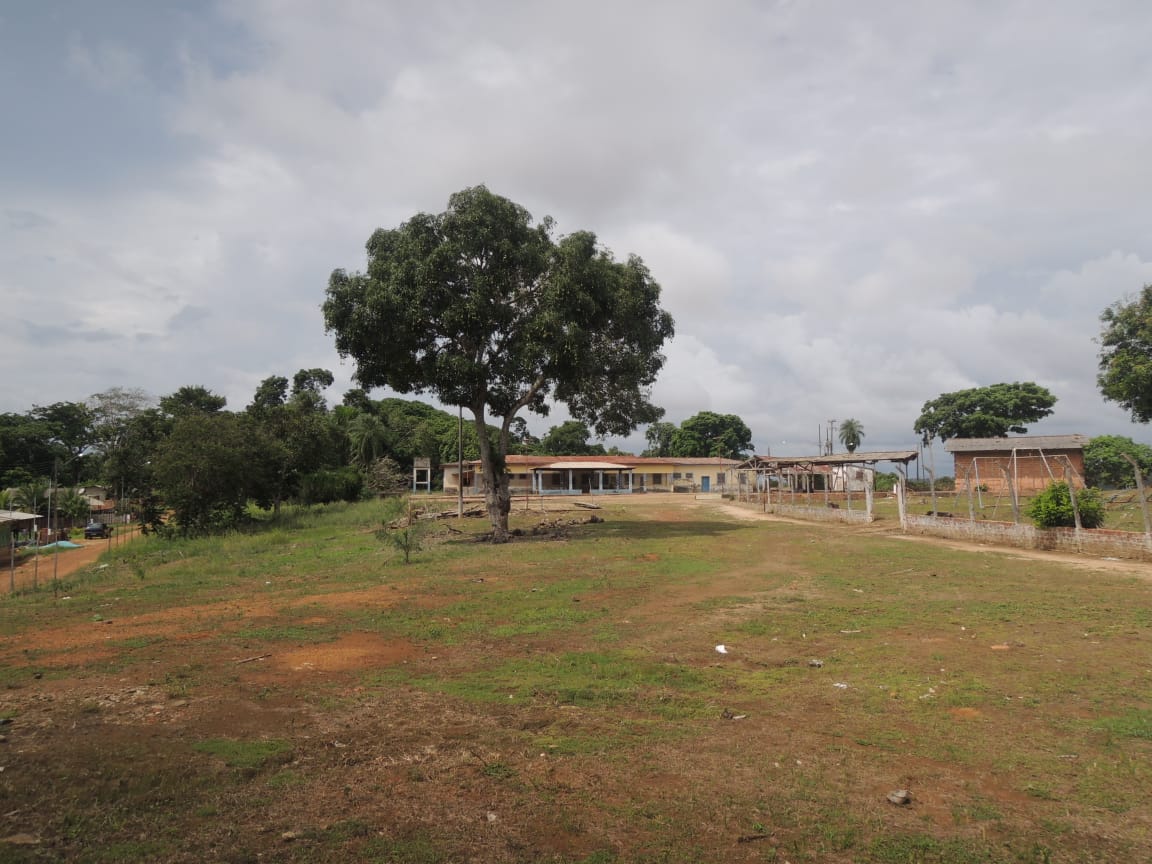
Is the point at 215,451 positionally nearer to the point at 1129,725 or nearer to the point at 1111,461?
the point at 1129,725

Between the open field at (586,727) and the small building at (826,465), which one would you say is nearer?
the open field at (586,727)

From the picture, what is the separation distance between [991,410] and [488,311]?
6030cm

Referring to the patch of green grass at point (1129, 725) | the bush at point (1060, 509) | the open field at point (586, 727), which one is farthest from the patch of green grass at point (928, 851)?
the bush at point (1060, 509)

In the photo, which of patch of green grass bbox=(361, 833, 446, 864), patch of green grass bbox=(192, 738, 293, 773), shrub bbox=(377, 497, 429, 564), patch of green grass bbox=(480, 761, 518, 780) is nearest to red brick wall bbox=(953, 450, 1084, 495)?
shrub bbox=(377, 497, 429, 564)

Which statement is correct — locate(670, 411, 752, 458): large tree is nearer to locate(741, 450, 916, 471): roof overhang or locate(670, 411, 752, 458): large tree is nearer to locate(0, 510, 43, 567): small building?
locate(741, 450, 916, 471): roof overhang

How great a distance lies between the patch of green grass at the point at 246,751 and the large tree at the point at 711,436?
79.0 m

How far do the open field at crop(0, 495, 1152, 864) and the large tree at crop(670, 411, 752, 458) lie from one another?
70.8 m

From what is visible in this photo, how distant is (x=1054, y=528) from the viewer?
57.0 ft

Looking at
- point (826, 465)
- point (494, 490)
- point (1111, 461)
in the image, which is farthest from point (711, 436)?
point (494, 490)

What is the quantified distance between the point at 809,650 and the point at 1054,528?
44.6 feet

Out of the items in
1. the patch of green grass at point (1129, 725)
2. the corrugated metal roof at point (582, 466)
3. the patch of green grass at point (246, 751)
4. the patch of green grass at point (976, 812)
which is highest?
the corrugated metal roof at point (582, 466)

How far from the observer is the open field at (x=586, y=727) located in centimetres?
385

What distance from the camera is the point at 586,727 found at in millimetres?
5555

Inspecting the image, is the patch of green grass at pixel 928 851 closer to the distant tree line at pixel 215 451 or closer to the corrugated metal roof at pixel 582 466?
the distant tree line at pixel 215 451
